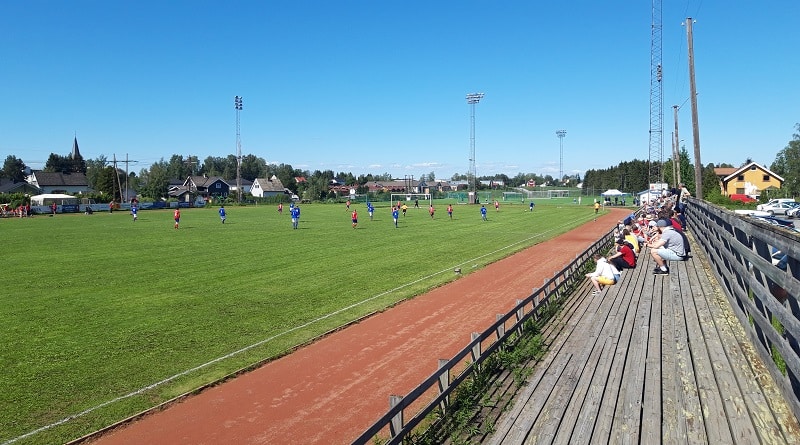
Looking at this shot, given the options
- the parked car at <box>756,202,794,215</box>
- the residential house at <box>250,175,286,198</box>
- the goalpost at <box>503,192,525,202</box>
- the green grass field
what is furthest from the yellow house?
the residential house at <box>250,175,286,198</box>

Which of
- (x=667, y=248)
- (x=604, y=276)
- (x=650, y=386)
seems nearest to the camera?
(x=650, y=386)

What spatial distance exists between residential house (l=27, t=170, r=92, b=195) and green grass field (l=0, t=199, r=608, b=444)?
91.6m

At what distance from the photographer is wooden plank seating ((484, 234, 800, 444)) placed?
18.4 feet

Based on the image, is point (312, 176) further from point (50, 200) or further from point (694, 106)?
point (694, 106)

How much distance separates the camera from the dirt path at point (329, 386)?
7.67 meters

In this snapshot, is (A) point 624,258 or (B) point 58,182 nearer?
(A) point 624,258

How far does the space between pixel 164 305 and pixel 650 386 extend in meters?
13.2

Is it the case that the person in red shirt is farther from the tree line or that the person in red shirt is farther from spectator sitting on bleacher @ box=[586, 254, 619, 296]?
the tree line

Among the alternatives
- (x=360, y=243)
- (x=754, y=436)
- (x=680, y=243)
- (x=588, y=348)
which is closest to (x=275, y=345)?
(x=588, y=348)

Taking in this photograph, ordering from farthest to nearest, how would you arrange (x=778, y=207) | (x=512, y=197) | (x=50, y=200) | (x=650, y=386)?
(x=512, y=197) → (x=50, y=200) → (x=778, y=207) → (x=650, y=386)

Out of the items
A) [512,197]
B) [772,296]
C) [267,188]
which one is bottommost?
[772,296]

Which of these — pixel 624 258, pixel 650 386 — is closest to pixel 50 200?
pixel 624 258

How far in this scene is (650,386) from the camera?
682cm

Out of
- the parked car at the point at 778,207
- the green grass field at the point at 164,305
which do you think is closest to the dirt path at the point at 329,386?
the green grass field at the point at 164,305
